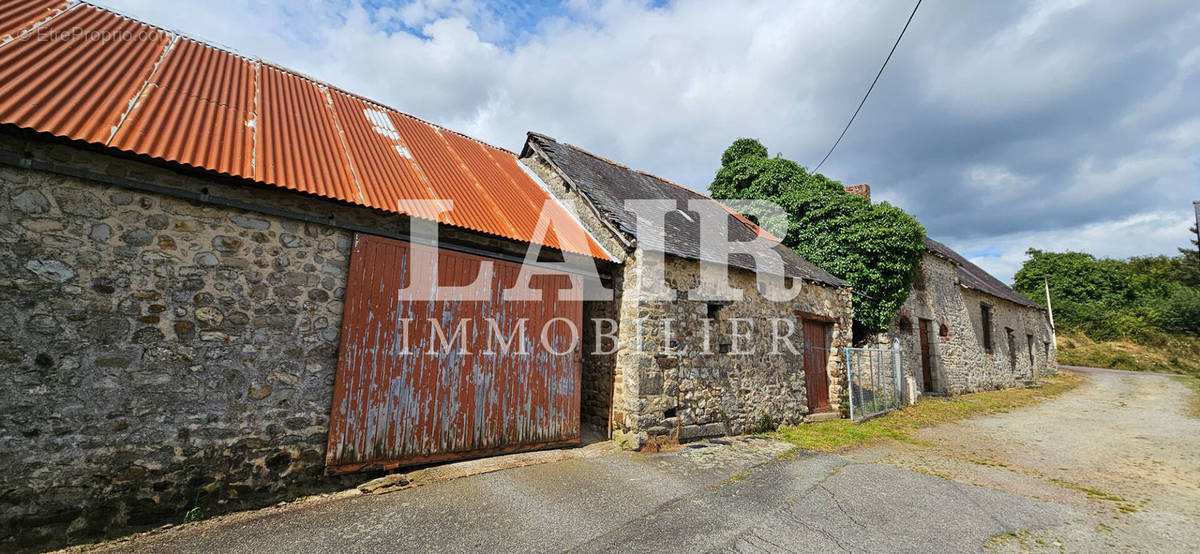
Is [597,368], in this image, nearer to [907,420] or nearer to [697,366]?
[697,366]

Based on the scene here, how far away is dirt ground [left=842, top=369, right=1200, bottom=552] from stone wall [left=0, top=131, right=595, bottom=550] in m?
6.33

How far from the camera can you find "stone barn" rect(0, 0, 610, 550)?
11.0 feet

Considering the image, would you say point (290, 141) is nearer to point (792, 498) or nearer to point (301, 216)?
point (301, 216)

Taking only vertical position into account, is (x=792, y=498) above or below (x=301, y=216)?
below

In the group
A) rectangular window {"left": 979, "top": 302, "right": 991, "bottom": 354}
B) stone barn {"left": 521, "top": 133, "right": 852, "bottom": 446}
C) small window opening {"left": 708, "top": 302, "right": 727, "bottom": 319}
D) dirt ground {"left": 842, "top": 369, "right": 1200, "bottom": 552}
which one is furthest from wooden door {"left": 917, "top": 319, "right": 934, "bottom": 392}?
small window opening {"left": 708, "top": 302, "right": 727, "bottom": 319}

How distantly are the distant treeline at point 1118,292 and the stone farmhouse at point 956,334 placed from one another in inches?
533

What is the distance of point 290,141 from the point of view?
5.18 meters

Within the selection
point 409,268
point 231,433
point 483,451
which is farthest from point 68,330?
point 483,451

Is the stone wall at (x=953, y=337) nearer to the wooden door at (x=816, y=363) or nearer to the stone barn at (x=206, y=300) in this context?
the wooden door at (x=816, y=363)

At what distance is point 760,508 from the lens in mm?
4320

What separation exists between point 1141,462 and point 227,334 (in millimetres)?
11672

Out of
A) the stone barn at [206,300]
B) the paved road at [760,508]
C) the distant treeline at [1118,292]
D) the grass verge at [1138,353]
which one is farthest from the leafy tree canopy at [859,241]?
the distant treeline at [1118,292]

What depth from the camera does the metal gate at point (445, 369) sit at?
15.1 ft

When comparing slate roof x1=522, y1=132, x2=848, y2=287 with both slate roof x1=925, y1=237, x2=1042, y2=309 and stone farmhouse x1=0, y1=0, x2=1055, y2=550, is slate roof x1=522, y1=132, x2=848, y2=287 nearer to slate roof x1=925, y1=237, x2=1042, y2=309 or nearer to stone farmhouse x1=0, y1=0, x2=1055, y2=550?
stone farmhouse x1=0, y1=0, x2=1055, y2=550
